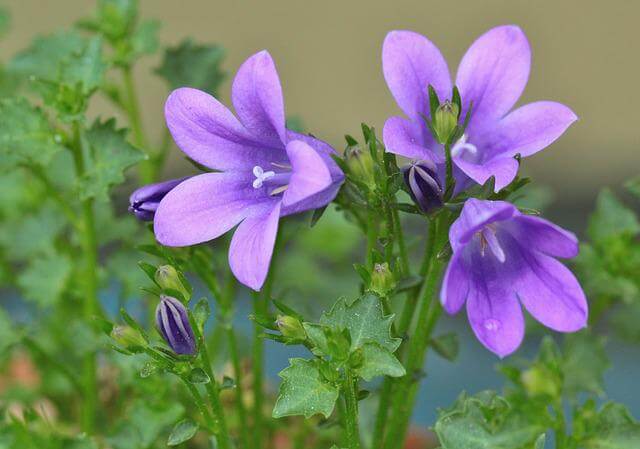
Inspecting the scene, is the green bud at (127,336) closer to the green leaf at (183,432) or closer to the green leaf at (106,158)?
the green leaf at (183,432)

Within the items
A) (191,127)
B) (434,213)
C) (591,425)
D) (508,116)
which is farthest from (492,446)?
(191,127)

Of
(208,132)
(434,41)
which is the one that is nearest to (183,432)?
(208,132)

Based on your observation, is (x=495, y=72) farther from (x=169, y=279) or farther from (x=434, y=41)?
(x=434, y=41)

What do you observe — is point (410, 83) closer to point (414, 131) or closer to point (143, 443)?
point (414, 131)

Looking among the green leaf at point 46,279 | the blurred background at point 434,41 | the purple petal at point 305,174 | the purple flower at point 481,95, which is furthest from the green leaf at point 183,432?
the blurred background at point 434,41

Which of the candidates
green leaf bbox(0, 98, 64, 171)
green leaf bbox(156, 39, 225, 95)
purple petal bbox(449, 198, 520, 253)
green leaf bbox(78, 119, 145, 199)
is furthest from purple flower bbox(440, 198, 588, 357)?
green leaf bbox(156, 39, 225, 95)

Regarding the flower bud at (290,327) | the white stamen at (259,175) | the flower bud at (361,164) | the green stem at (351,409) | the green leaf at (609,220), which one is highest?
the flower bud at (361,164)
